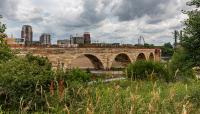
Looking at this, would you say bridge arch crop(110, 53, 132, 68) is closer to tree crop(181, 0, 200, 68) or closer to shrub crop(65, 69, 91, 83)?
shrub crop(65, 69, 91, 83)

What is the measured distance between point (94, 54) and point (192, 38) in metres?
40.5

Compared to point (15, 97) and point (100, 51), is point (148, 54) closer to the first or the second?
point (100, 51)

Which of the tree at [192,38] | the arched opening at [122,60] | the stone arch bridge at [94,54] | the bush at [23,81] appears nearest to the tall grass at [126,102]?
the bush at [23,81]

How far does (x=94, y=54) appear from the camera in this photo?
2744 inches

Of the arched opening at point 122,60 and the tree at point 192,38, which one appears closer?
the tree at point 192,38

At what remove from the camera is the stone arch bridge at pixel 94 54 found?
2261 inches

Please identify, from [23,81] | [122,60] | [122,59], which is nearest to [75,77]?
[23,81]

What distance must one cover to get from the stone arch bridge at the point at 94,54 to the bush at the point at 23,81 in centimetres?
3164

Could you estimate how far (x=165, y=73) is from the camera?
120 feet

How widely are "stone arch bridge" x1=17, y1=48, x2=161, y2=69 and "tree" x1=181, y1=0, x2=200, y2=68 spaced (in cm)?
1887

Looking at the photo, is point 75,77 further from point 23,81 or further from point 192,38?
point 23,81

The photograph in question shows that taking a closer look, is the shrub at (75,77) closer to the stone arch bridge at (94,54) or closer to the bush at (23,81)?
the bush at (23,81)

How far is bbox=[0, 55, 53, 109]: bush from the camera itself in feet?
40.0

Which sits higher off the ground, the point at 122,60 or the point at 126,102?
the point at 126,102
